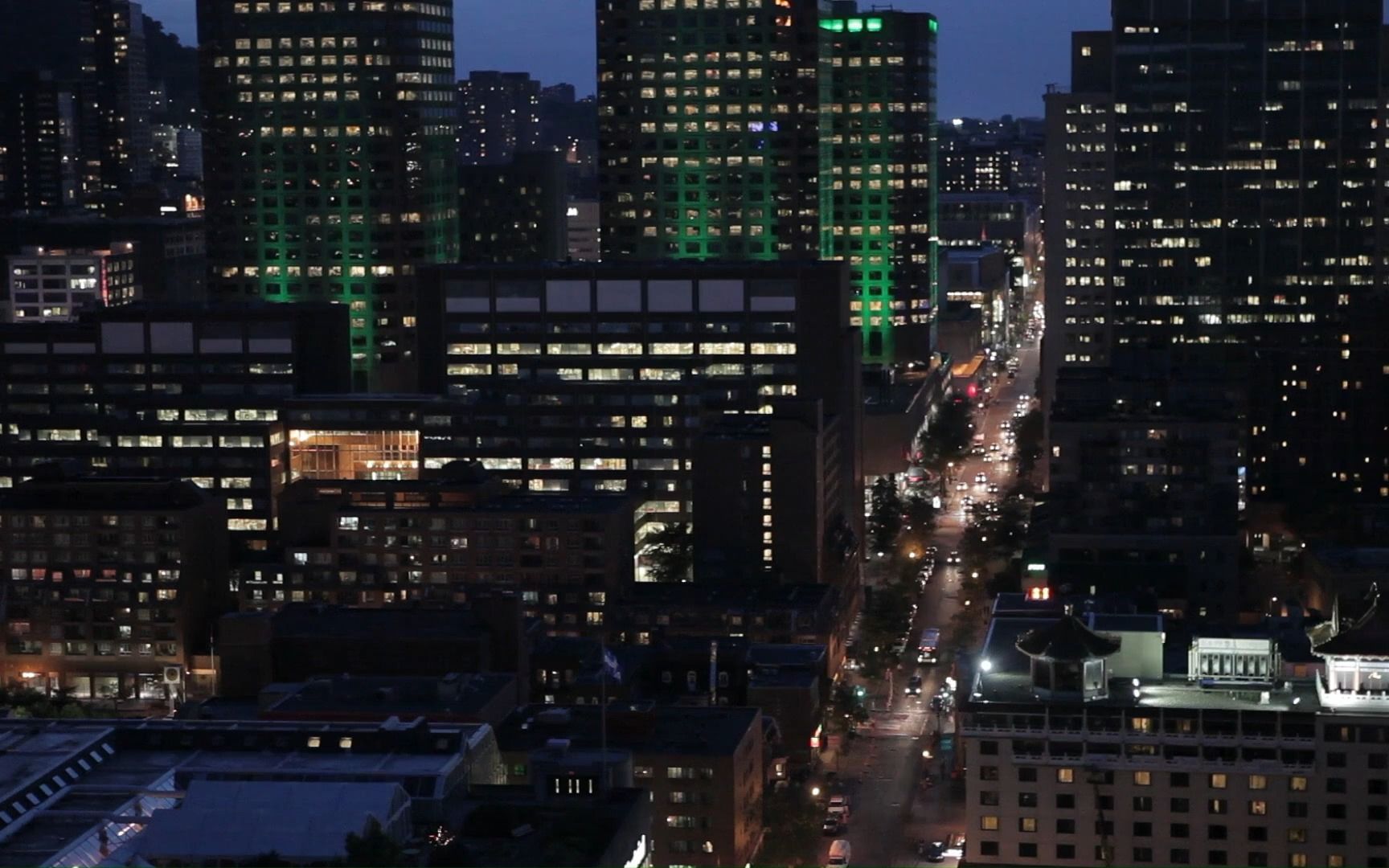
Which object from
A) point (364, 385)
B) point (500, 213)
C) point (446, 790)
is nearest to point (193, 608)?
point (446, 790)

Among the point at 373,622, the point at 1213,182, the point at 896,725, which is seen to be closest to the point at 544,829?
the point at 373,622

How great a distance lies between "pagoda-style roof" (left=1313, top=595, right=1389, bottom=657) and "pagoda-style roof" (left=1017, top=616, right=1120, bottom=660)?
170 inches

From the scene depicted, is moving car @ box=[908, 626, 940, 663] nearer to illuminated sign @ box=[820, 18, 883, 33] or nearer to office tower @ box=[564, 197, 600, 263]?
illuminated sign @ box=[820, 18, 883, 33]

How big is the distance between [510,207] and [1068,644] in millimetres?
104134

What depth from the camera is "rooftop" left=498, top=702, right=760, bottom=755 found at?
59.8m

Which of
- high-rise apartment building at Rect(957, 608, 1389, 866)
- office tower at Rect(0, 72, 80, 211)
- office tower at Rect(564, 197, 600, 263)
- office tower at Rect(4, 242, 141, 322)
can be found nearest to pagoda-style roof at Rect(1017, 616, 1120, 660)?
high-rise apartment building at Rect(957, 608, 1389, 866)

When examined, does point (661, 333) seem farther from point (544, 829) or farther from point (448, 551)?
point (544, 829)

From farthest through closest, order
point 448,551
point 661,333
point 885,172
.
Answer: point 885,172 → point 661,333 → point 448,551

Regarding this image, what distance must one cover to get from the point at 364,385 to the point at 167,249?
4848 centimetres

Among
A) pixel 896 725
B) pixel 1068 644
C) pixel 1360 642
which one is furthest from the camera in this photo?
pixel 896 725

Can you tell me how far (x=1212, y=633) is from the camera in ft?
190

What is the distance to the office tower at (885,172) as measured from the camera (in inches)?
5640

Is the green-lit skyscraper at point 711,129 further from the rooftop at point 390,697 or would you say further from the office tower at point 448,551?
the rooftop at point 390,697

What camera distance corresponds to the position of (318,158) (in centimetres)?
12062
